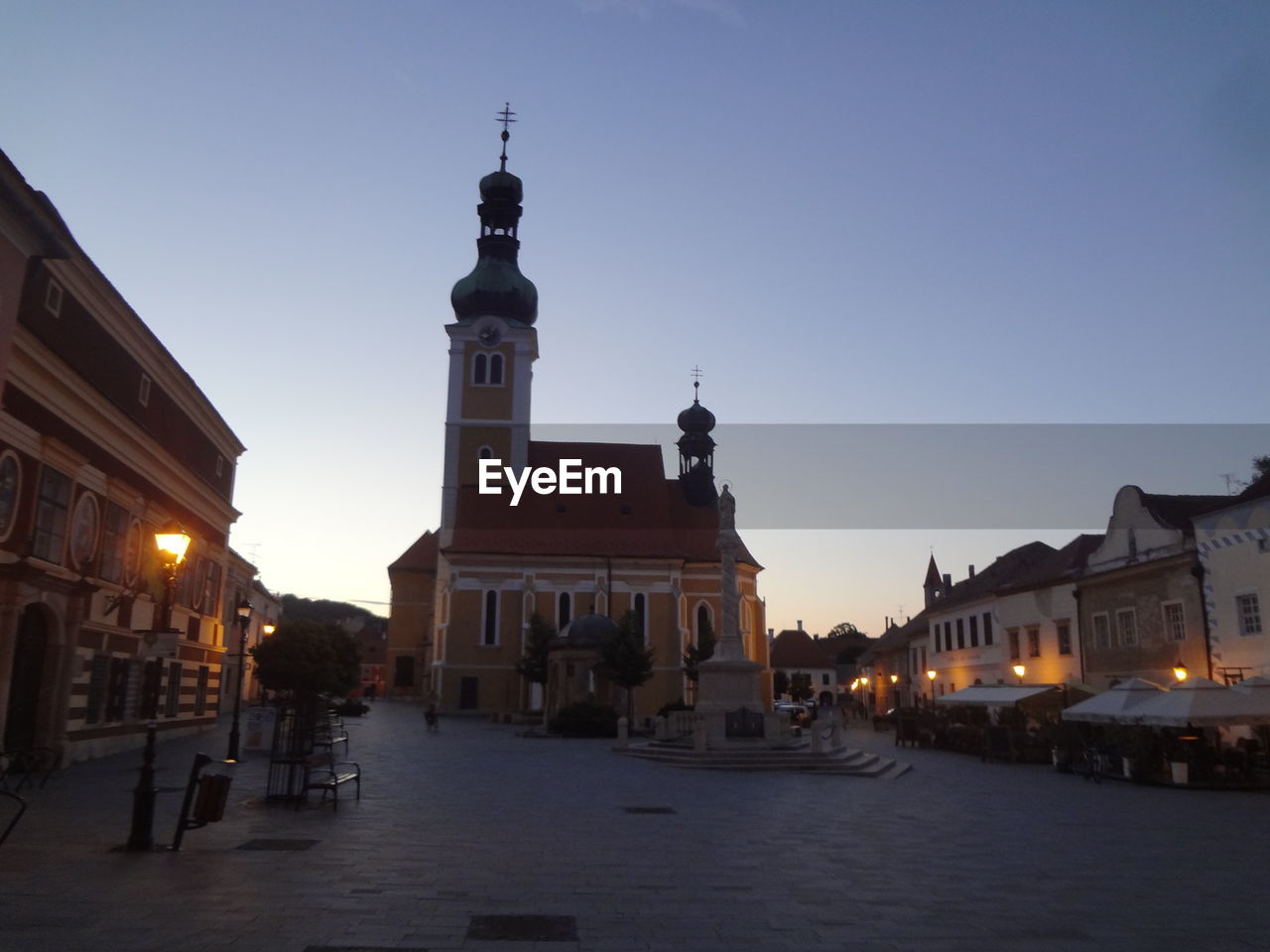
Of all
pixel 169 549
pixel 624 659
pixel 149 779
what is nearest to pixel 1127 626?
pixel 624 659

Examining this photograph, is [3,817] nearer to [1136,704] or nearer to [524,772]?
[524,772]

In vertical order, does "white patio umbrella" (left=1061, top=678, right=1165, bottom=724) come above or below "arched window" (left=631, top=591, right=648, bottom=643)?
below

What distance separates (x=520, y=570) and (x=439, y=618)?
583 cm

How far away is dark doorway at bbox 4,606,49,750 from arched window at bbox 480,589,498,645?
37294 mm

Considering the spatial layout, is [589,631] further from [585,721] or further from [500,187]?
[500,187]

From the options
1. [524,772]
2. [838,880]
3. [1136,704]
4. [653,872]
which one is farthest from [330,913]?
[1136,704]

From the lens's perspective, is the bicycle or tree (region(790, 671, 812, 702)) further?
tree (region(790, 671, 812, 702))

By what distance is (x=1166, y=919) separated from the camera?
27.3 feet

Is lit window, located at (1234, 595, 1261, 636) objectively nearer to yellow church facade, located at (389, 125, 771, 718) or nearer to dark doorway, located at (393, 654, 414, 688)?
yellow church facade, located at (389, 125, 771, 718)

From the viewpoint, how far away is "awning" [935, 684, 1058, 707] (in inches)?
1212

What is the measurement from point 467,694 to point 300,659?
15.9 metres

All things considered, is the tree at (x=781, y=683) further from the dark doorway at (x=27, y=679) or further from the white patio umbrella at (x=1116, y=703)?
the dark doorway at (x=27, y=679)

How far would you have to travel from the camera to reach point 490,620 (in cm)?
5822

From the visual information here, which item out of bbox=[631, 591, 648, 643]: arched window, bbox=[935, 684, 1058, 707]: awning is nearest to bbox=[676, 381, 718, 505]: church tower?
bbox=[631, 591, 648, 643]: arched window
